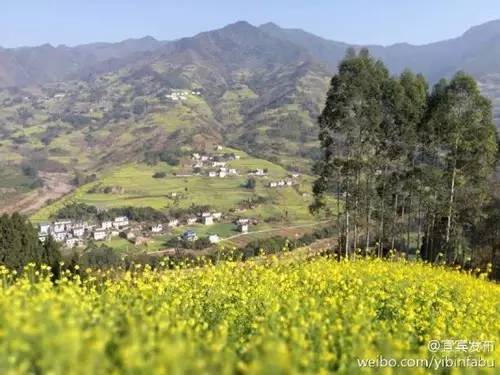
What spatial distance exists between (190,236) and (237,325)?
10300cm

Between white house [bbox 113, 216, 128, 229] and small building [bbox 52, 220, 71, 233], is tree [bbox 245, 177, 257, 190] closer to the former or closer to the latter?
white house [bbox 113, 216, 128, 229]

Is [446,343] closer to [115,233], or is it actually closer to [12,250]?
[12,250]

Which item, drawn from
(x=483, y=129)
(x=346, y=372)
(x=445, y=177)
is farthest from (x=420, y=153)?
(x=346, y=372)

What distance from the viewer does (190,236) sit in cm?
10988

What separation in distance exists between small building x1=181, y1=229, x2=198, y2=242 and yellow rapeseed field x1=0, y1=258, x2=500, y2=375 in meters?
95.5

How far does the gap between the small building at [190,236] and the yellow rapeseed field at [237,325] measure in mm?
95481

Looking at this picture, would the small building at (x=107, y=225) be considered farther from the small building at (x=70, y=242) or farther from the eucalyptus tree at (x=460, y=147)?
the eucalyptus tree at (x=460, y=147)

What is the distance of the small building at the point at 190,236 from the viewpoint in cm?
10794

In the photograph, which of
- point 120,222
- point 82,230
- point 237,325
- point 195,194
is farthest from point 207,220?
point 237,325

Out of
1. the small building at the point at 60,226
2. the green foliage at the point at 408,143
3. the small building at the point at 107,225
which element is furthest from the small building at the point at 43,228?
the green foliage at the point at 408,143

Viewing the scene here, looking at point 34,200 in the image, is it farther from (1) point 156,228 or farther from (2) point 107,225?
(1) point 156,228

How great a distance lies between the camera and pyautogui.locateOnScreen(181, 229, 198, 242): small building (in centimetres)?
10794

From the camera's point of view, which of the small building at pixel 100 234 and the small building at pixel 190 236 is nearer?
the small building at pixel 190 236

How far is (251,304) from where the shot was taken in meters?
8.61
